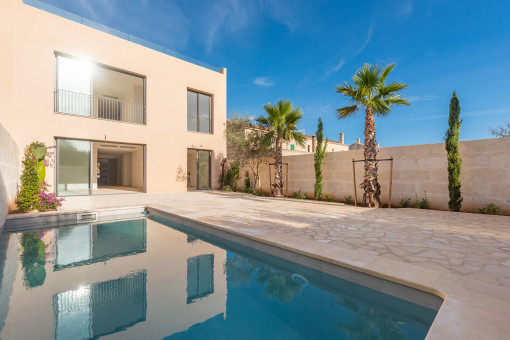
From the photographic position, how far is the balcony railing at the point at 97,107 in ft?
32.8

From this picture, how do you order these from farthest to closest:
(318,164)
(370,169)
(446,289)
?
(318,164) → (370,169) → (446,289)

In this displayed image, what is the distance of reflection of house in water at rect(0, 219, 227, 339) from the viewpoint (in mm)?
2105

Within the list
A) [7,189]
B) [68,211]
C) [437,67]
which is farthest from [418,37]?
[7,189]

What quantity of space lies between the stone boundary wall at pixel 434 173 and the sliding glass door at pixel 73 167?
1073 cm

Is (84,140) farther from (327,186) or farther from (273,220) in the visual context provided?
(327,186)

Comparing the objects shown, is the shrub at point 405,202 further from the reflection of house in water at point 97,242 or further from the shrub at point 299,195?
the reflection of house in water at point 97,242

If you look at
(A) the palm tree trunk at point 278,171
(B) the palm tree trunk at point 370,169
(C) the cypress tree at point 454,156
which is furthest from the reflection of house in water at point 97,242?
(C) the cypress tree at point 454,156

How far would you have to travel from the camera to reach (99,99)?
37.9 feet

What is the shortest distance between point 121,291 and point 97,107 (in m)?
11.3


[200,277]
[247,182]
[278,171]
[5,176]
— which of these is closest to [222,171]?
[247,182]

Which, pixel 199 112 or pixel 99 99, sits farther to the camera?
pixel 199 112

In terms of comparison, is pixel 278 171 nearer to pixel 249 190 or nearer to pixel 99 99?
pixel 249 190

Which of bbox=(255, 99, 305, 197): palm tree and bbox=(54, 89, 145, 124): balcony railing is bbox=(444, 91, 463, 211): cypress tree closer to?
bbox=(255, 99, 305, 197): palm tree

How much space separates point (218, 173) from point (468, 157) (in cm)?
1188
